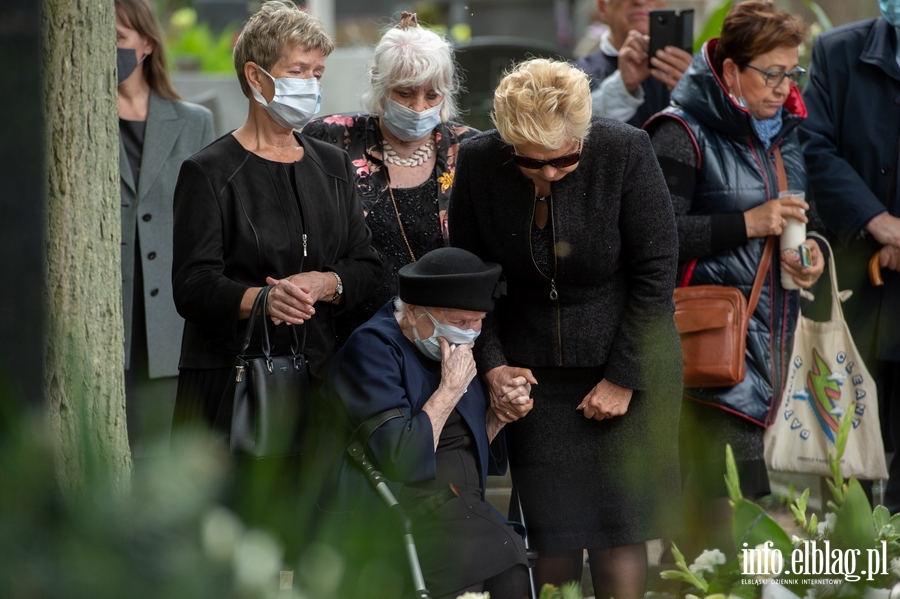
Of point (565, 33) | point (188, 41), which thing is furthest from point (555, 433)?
point (565, 33)

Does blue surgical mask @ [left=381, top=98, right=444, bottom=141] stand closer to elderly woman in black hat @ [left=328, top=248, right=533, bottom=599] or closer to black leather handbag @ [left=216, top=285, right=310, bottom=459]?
elderly woman in black hat @ [left=328, top=248, right=533, bottom=599]

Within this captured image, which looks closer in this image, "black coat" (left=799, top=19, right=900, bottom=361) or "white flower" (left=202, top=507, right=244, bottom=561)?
"white flower" (left=202, top=507, right=244, bottom=561)

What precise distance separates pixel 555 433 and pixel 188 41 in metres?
10.7

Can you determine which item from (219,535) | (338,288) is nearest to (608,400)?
(338,288)

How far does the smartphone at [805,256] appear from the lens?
3.54m

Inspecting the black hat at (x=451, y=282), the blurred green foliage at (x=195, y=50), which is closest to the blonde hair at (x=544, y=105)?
the black hat at (x=451, y=282)

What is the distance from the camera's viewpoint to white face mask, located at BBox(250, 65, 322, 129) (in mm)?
3098

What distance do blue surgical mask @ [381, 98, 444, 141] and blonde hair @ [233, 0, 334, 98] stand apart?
36 centimetres

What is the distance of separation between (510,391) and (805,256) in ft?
4.09

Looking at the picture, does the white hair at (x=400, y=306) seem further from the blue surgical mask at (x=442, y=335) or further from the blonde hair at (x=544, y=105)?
the blonde hair at (x=544, y=105)

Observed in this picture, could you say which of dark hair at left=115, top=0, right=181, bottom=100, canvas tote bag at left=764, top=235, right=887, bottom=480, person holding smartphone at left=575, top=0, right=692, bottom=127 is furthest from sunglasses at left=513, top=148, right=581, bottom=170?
dark hair at left=115, top=0, right=181, bottom=100

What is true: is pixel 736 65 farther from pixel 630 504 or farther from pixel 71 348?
pixel 71 348

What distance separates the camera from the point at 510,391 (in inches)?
118

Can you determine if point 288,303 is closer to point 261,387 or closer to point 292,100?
point 261,387
